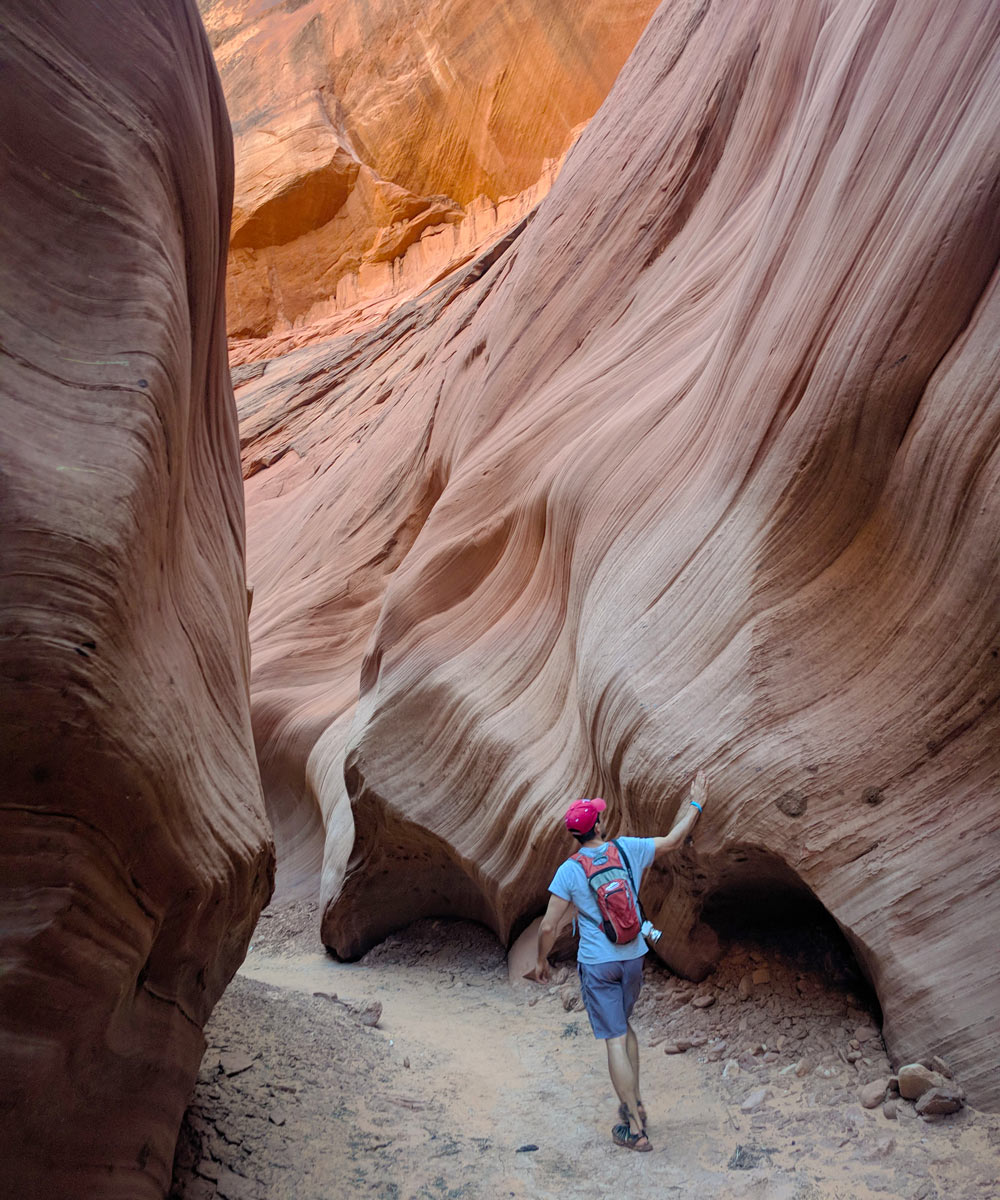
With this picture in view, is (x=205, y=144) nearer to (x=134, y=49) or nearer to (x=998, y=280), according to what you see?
(x=134, y=49)

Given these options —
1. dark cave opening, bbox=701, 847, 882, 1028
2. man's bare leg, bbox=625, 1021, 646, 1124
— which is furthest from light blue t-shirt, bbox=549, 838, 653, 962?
dark cave opening, bbox=701, 847, 882, 1028

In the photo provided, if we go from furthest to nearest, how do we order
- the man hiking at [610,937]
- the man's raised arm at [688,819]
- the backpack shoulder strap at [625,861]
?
the man's raised arm at [688,819] < the backpack shoulder strap at [625,861] < the man hiking at [610,937]

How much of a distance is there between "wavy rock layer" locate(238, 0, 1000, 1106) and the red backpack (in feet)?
1.49

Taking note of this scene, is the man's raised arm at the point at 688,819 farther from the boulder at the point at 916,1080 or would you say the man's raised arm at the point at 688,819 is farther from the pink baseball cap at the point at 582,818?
the boulder at the point at 916,1080

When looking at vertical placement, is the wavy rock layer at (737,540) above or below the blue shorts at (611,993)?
above

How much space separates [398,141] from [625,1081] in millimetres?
18260

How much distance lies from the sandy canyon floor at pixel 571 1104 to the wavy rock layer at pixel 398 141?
1425 cm

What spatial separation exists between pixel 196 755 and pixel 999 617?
247cm

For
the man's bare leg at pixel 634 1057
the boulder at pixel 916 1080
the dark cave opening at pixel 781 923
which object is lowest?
the dark cave opening at pixel 781 923

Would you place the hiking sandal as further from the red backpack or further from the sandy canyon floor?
the red backpack

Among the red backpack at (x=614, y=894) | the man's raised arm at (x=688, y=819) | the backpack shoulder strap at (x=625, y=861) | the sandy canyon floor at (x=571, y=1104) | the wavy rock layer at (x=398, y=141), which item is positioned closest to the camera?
the sandy canyon floor at (x=571, y=1104)

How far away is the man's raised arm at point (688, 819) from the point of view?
11.8 ft

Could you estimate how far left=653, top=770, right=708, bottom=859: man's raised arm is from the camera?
3611 millimetres

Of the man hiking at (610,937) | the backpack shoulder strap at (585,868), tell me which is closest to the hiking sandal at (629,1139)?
the man hiking at (610,937)
